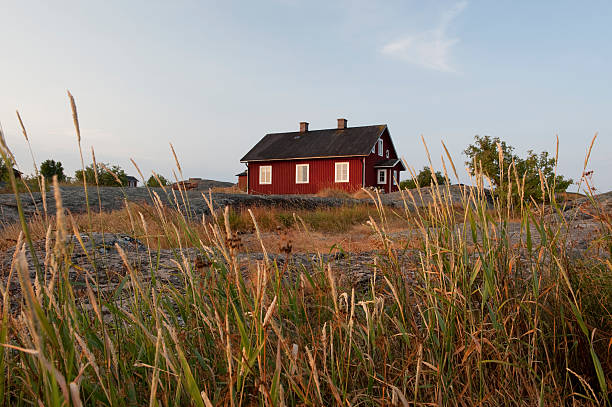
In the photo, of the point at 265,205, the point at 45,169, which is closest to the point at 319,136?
the point at 265,205

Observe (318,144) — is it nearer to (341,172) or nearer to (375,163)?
(341,172)

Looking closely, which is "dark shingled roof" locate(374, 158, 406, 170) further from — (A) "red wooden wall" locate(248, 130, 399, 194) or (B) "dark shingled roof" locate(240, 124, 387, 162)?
(B) "dark shingled roof" locate(240, 124, 387, 162)

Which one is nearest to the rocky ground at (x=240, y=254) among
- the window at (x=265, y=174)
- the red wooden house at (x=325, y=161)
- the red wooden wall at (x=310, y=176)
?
the red wooden wall at (x=310, y=176)

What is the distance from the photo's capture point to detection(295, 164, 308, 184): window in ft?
94.6

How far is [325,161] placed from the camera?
92.4ft

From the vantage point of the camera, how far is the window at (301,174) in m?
28.8

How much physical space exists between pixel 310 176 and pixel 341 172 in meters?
2.35

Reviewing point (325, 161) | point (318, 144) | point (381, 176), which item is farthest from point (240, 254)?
point (318, 144)

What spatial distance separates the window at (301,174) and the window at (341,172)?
243cm

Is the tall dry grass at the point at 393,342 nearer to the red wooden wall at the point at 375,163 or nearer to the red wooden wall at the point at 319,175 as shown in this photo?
the red wooden wall at the point at 319,175

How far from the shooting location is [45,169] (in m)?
39.7

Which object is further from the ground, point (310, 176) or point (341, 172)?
point (341, 172)

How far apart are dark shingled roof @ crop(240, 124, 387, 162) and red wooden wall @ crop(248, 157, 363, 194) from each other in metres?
0.55

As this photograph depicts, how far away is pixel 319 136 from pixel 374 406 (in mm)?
30092
